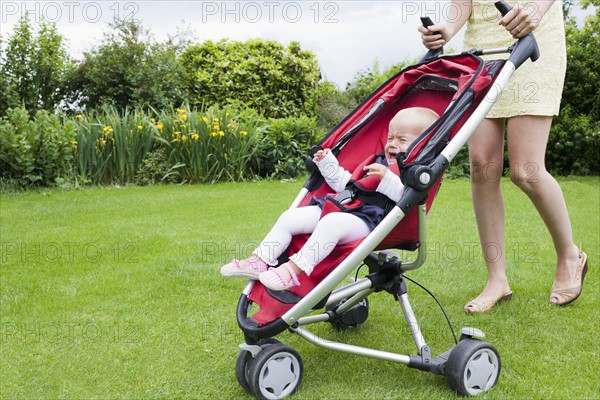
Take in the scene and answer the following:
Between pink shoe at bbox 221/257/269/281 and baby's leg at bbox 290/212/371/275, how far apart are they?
0.19 meters

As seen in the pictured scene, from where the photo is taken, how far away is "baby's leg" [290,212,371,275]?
2223 mm

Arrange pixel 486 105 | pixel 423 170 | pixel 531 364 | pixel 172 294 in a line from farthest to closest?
pixel 172 294 → pixel 531 364 → pixel 486 105 → pixel 423 170

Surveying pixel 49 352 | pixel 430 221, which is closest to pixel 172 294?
pixel 49 352

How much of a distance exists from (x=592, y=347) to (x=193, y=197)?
4.35 meters

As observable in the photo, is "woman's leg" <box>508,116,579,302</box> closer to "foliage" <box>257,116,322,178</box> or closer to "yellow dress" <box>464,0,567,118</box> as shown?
"yellow dress" <box>464,0,567,118</box>

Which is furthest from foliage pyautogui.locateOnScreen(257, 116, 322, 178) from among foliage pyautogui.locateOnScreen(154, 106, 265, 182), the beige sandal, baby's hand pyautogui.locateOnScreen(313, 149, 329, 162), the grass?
baby's hand pyautogui.locateOnScreen(313, 149, 329, 162)

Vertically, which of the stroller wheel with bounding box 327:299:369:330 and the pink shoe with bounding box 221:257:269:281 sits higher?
the pink shoe with bounding box 221:257:269:281

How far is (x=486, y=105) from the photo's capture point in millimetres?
2307

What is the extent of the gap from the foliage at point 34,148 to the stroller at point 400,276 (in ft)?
16.1

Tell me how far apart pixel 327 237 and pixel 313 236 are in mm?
53

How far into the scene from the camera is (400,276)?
8.18 ft

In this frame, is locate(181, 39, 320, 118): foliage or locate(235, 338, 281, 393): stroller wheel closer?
locate(235, 338, 281, 393): stroller wheel

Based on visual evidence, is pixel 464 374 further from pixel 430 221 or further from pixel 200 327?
pixel 430 221

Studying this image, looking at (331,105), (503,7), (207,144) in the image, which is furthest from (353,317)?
(331,105)
